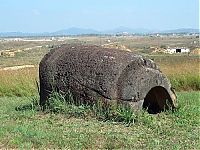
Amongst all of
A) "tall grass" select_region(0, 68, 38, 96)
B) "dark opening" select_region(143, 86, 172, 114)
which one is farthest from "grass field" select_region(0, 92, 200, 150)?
"tall grass" select_region(0, 68, 38, 96)

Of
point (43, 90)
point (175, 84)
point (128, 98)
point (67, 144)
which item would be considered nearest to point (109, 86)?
point (128, 98)

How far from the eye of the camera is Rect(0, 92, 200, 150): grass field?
6.44 m

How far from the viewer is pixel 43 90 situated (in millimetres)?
9680

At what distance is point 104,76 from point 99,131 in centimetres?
167

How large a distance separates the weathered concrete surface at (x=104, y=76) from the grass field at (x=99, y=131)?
1.73 ft

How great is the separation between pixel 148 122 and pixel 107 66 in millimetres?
1469

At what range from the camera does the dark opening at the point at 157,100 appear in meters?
9.39

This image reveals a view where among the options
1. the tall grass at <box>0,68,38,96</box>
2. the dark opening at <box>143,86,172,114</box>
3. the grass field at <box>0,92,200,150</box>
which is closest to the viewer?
the grass field at <box>0,92,200,150</box>

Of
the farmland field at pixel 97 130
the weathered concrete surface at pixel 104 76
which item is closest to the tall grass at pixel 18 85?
the farmland field at pixel 97 130

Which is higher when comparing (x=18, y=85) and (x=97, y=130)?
(x=97, y=130)

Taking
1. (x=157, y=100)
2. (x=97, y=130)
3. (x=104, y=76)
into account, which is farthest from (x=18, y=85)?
(x=97, y=130)

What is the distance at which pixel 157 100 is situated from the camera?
9.68 m

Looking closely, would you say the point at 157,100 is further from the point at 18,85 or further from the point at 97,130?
the point at 18,85

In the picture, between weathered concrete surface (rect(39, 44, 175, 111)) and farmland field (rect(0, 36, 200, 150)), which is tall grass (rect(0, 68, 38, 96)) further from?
weathered concrete surface (rect(39, 44, 175, 111))
